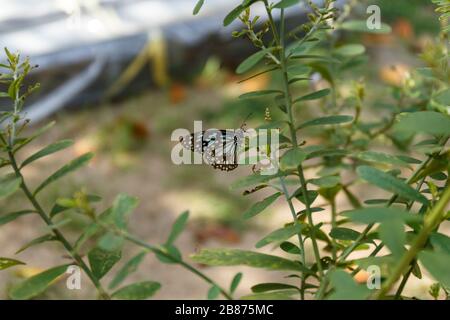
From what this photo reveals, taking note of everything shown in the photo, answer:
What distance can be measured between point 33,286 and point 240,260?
0.64ft

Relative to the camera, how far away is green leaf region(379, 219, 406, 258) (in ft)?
1.51

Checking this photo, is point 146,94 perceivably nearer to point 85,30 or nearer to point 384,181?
point 85,30

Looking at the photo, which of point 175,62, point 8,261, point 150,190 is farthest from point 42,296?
point 175,62

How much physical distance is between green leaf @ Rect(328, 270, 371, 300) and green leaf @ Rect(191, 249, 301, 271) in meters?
0.09

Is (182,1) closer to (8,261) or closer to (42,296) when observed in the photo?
(42,296)

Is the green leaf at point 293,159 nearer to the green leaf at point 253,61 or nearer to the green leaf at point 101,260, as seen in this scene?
the green leaf at point 253,61

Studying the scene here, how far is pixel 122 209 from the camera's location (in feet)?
1.74

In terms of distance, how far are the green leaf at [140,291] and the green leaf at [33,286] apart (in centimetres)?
7

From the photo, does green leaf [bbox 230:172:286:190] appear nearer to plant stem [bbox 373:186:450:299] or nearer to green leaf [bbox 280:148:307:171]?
green leaf [bbox 280:148:307:171]

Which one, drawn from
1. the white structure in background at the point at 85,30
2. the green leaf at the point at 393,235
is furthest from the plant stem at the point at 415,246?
the white structure in background at the point at 85,30

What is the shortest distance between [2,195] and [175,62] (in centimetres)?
266

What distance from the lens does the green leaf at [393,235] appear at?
46 centimetres

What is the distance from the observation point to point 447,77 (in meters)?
0.83

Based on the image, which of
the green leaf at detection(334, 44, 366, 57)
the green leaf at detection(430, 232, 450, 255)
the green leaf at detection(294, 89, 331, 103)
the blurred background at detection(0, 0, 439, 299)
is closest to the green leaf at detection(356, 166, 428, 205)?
the green leaf at detection(430, 232, 450, 255)
